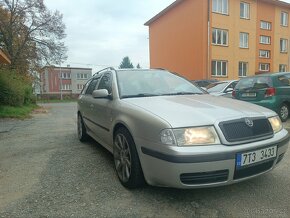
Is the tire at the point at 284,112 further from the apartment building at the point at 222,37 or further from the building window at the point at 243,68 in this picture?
the building window at the point at 243,68

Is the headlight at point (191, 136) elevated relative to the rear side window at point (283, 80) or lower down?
lower down

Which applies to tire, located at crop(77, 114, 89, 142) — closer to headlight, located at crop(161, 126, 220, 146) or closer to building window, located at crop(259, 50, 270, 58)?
headlight, located at crop(161, 126, 220, 146)

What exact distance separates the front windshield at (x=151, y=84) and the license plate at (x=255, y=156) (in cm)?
156

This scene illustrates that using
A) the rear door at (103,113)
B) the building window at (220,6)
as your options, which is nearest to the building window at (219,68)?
the building window at (220,6)

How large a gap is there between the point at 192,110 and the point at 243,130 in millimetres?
564

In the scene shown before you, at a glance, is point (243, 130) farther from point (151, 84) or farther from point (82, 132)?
point (82, 132)

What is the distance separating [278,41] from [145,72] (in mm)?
30068

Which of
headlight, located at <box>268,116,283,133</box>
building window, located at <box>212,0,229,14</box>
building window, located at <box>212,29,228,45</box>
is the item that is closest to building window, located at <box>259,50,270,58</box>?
building window, located at <box>212,29,228,45</box>

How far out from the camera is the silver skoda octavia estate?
271 centimetres

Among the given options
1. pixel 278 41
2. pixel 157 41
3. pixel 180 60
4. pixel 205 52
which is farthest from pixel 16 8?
pixel 278 41

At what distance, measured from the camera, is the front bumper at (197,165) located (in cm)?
267

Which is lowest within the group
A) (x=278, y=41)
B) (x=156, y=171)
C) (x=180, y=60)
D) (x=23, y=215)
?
(x=23, y=215)

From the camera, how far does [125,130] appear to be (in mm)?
3514

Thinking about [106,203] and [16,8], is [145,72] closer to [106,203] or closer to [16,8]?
[106,203]
